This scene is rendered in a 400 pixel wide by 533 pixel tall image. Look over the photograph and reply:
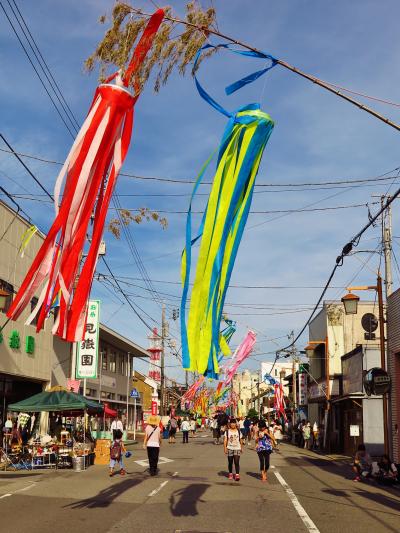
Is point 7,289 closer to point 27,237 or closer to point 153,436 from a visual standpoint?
point 27,237

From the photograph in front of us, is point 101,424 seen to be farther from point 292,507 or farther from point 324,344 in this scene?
point 292,507

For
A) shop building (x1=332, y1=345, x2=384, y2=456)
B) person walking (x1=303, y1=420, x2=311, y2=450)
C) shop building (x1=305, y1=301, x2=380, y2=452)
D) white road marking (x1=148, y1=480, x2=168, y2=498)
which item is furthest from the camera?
person walking (x1=303, y1=420, x2=311, y2=450)

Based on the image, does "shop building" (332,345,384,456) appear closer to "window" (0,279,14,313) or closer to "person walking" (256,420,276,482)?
"person walking" (256,420,276,482)

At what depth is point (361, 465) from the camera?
18.6 m

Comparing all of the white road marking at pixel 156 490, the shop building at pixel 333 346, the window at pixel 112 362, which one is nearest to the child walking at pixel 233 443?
the white road marking at pixel 156 490

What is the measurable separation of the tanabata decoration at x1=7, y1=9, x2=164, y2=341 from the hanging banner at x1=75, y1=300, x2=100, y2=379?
19993mm

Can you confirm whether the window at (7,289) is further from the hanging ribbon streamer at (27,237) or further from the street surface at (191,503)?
the street surface at (191,503)

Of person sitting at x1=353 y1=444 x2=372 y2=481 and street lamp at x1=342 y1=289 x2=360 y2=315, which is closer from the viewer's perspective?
person sitting at x1=353 y1=444 x2=372 y2=481

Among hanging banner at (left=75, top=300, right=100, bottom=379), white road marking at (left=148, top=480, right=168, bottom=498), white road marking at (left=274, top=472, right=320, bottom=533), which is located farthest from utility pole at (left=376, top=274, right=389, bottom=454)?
hanging banner at (left=75, top=300, right=100, bottom=379)

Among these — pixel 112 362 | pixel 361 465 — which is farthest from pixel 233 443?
pixel 112 362

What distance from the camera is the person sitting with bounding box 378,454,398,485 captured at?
Answer: 16.9m

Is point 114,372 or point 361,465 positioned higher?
point 114,372

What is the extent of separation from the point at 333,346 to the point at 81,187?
32757 mm

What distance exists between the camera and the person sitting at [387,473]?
665 inches
